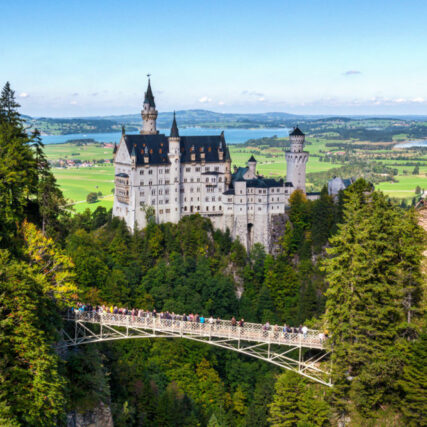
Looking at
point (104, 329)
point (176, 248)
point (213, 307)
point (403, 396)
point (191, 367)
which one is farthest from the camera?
point (176, 248)

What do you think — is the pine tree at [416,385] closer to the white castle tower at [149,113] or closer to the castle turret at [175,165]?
the castle turret at [175,165]

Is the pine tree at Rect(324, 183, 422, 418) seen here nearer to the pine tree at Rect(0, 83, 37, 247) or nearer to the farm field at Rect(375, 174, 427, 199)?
the pine tree at Rect(0, 83, 37, 247)

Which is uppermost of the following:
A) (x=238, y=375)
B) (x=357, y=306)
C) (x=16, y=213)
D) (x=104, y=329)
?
(x=16, y=213)

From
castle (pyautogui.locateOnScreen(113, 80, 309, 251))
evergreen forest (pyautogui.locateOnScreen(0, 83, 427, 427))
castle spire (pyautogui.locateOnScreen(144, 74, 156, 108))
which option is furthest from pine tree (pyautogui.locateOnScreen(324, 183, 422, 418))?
castle spire (pyautogui.locateOnScreen(144, 74, 156, 108))

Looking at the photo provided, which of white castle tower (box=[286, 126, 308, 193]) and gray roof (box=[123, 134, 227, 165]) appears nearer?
gray roof (box=[123, 134, 227, 165])

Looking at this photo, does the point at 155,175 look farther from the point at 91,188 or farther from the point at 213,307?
the point at 91,188

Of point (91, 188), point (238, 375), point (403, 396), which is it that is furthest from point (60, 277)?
point (91, 188)
